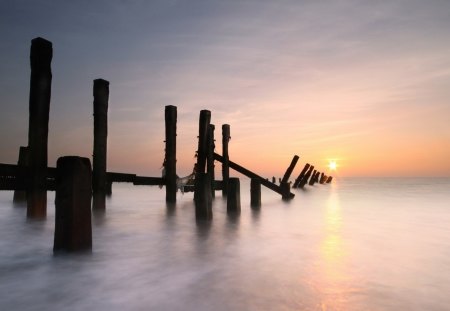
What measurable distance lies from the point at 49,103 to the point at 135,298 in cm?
508

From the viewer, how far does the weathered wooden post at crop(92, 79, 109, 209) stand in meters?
7.68

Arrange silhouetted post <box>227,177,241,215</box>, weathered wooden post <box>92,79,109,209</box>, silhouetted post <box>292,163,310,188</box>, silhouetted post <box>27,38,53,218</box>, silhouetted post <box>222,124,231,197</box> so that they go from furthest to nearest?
silhouetted post <box>292,163,310,188</box> < silhouetted post <box>222,124,231,197</box> < silhouetted post <box>227,177,241,215</box> < weathered wooden post <box>92,79,109,209</box> < silhouetted post <box>27,38,53,218</box>

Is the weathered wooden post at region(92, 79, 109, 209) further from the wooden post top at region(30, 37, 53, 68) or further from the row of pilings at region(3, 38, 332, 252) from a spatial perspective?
the wooden post top at region(30, 37, 53, 68)

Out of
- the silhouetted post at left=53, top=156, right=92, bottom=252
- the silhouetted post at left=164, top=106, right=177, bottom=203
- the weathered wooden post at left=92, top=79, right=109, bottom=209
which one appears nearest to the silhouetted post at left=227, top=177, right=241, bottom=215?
the silhouetted post at left=164, top=106, right=177, bottom=203

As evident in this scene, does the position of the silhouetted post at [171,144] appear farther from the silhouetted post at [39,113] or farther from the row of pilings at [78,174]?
the silhouetted post at [39,113]

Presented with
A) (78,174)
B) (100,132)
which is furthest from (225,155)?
(78,174)

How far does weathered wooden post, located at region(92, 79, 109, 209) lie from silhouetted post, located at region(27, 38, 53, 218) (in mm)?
1314

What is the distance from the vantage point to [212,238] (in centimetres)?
533

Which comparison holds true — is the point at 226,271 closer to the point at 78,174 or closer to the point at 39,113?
the point at 78,174

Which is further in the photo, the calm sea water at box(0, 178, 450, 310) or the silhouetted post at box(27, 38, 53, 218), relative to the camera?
the silhouetted post at box(27, 38, 53, 218)

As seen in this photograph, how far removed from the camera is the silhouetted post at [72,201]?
11.9 feet

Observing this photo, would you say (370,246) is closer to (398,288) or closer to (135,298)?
(398,288)

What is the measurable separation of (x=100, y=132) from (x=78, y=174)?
4.35m

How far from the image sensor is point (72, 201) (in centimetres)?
362
